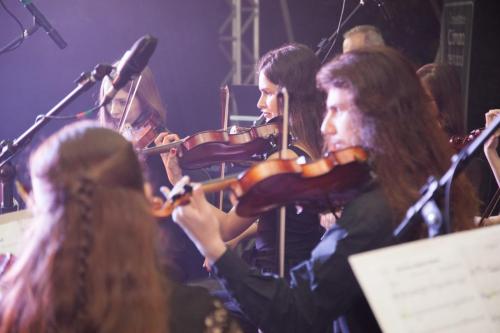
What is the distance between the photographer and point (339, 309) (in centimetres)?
178

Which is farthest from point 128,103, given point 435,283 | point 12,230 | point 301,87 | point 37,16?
point 435,283

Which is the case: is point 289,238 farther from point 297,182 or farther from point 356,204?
point 356,204

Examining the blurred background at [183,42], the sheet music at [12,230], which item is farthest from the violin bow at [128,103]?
the sheet music at [12,230]

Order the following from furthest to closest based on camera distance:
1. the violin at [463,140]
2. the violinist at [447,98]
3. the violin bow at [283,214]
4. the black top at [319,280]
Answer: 1. the violinist at [447,98]
2. the violin at [463,140]
3. the violin bow at [283,214]
4. the black top at [319,280]

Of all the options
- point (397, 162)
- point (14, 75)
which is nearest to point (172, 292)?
point (397, 162)

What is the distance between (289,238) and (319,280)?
0.78 metres

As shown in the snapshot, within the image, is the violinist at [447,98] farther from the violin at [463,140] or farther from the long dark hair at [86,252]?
the long dark hair at [86,252]

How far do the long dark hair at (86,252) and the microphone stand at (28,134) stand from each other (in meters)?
0.93

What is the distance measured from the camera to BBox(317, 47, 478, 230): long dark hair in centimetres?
183

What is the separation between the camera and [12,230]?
1936mm

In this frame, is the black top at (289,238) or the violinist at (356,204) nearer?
the violinist at (356,204)

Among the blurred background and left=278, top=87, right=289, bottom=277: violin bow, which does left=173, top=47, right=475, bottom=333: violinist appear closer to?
left=278, top=87, right=289, bottom=277: violin bow

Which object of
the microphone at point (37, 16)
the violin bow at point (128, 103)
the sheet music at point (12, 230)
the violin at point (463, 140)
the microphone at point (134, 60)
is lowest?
the violin at point (463, 140)

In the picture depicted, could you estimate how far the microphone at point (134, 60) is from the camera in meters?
2.07
